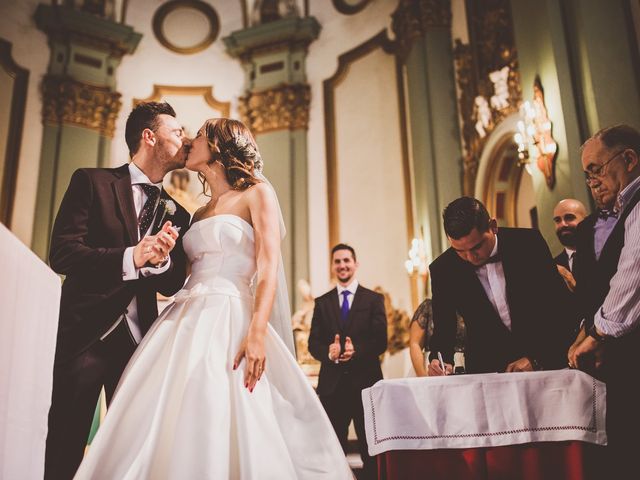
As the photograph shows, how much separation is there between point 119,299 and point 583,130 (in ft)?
12.0

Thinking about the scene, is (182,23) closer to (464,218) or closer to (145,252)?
(464,218)

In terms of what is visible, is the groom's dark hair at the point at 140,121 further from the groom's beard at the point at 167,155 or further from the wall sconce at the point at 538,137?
the wall sconce at the point at 538,137

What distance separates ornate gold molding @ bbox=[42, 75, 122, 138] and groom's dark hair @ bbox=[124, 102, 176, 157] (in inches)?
308

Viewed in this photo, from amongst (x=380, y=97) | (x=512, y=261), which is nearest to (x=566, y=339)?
(x=512, y=261)

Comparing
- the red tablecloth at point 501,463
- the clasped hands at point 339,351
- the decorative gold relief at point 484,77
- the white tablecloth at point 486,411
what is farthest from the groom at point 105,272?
the decorative gold relief at point 484,77

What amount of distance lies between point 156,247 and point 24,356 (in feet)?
1.78

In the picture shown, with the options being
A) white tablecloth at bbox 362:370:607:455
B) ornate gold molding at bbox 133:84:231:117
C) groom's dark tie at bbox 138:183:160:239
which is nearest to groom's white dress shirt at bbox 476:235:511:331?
white tablecloth at bbox 362:370:607:455

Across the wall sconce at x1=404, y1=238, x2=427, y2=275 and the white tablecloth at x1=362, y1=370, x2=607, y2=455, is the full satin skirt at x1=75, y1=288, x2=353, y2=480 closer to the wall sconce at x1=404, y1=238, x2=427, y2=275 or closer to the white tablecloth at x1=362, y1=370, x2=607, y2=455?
the white tablecloth at x1=362, y1=370, x2=607, y2=455

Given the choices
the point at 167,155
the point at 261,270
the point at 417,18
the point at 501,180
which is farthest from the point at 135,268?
the point at 417,18

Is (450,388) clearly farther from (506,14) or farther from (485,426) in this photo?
(506,14)

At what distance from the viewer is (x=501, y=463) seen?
2.25 meters

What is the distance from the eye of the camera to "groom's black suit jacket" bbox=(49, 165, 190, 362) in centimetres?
217

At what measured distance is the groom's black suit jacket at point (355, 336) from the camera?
4.26 metres

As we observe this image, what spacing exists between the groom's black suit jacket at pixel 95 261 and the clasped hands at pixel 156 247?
0.25 ft
